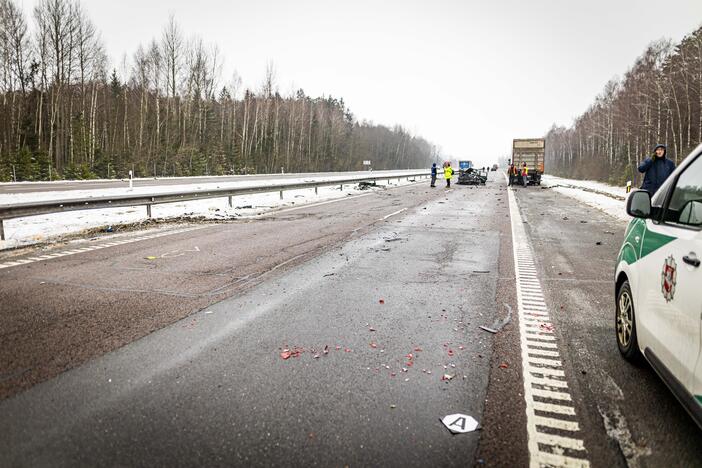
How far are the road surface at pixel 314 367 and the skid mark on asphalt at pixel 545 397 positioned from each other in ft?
0.05

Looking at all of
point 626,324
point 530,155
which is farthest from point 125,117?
point 626,324

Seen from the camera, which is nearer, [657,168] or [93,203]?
[657,168]

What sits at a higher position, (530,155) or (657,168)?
(530,155)

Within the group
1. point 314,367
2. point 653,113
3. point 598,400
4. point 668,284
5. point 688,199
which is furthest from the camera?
point 653,113

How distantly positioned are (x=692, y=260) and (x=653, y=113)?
51550 millimetres

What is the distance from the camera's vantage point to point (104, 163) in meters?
39.5

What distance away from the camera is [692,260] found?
2336 millimetres

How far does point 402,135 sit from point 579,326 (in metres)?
147

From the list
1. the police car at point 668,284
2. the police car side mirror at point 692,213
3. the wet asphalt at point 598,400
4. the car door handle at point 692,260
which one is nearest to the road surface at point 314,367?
the wet asphalt at point 598,400

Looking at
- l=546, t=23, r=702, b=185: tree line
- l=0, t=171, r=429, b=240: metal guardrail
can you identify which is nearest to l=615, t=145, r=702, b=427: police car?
l=0, t=171, r=429, b=240: metal guardrail

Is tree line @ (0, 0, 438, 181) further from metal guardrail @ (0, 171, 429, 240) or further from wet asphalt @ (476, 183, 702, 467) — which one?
wet asphalt @ (476, 183, 702, 467)

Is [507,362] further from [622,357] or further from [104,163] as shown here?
[104,163]

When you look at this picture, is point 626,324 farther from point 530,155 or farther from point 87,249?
point 530,155

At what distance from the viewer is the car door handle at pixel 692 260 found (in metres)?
2.28
